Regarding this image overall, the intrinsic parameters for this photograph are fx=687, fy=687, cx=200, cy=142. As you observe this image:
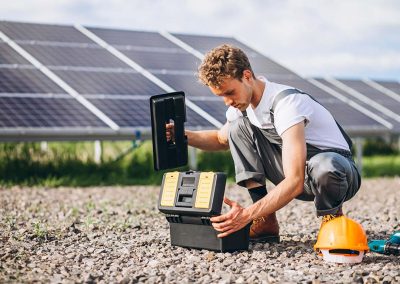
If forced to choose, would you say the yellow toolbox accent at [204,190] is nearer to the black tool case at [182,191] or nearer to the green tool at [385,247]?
the black tool case at [182,191]

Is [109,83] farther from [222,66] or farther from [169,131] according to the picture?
[222,66]

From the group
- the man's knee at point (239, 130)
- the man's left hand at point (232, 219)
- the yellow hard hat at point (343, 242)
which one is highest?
the man's knee at point (239, 130)

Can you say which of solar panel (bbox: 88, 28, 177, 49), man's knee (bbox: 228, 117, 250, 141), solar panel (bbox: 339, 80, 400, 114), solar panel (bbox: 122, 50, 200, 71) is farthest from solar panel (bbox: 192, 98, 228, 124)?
man's knee (bbox: 228, 117, 250, 141)

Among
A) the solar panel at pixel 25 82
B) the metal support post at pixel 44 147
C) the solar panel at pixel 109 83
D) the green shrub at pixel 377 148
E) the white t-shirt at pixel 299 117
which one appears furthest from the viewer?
the green shrub at pixel 377 148

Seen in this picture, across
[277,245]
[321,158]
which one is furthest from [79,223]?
[321,158]

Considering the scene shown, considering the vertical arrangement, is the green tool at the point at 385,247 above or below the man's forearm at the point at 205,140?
below

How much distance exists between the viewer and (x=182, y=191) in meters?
4.11

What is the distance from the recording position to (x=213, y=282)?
345 centimetres

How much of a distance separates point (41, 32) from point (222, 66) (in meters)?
7.44

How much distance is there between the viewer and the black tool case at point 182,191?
13.1 ft

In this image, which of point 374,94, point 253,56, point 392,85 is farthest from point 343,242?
point 392,85

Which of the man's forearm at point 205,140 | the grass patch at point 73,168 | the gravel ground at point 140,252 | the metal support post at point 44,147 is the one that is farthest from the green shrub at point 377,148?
the man's forearm at point 205,140

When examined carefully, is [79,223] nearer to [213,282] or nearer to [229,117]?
[229,117]

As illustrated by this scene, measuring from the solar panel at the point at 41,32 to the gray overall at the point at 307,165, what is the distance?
22.0 feet
